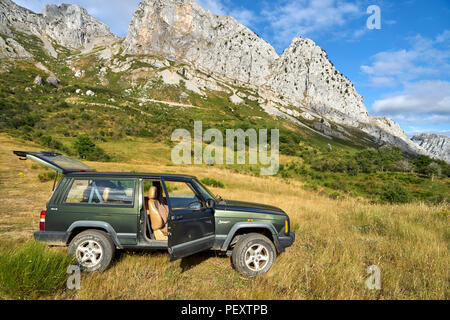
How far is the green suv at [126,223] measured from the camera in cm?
417

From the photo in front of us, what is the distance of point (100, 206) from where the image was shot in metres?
4.30

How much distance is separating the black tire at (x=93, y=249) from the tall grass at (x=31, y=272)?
1.27 feet

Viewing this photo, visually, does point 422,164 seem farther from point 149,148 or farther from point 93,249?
point 93,249

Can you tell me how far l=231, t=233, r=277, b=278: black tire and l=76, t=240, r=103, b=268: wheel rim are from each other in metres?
2.60

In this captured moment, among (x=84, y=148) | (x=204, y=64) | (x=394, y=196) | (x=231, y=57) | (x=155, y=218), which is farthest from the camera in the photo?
(x=231, y=57)

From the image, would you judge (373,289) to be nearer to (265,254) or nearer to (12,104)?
(265,254)

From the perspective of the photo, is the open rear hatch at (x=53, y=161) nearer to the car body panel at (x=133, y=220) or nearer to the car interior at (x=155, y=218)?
the car body panel at (x=133, y=220)

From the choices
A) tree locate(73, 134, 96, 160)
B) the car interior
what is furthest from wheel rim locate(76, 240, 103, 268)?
tree locate(73, 134, 96, 160)

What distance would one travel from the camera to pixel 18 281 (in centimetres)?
329

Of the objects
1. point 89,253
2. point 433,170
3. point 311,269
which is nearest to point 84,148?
point 89,253

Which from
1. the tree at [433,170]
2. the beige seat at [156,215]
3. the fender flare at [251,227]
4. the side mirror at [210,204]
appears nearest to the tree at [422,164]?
the tree at [433,170]

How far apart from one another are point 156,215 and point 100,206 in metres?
1.08

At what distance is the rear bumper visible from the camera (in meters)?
4.10

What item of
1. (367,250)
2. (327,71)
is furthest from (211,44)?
(367,250)
